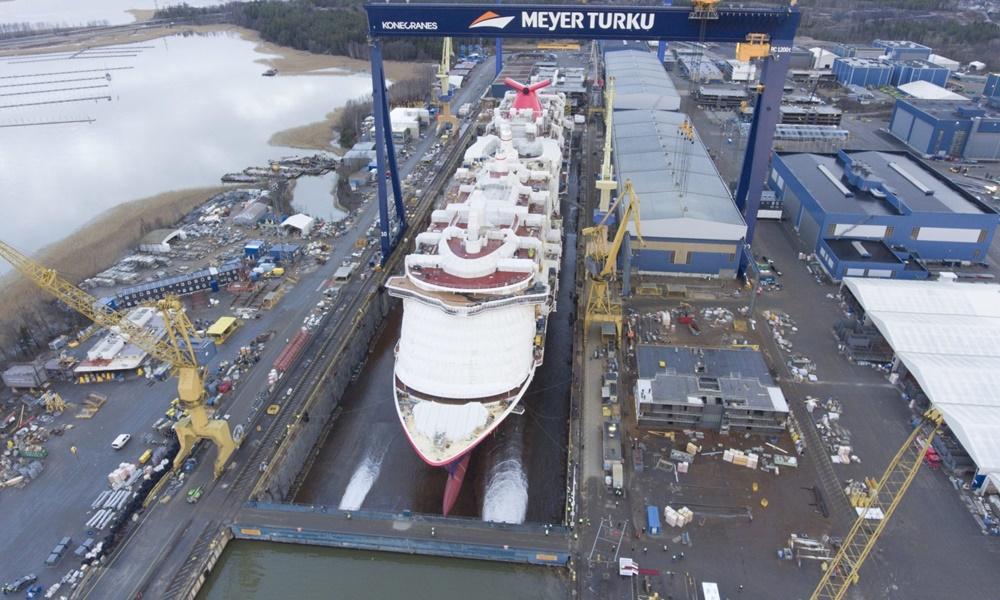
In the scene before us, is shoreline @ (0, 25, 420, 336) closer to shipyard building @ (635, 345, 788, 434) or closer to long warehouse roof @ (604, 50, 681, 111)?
long warehouse roof @ (604, 50, 681, 111)

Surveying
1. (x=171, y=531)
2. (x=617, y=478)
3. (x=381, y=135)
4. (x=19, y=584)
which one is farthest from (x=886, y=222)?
(x=19, y=584)

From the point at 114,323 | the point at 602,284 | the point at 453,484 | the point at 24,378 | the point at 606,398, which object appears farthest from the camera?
the point at 602,284

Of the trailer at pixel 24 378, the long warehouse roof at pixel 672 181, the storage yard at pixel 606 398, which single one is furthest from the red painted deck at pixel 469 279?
the trailer at pixel 24 378

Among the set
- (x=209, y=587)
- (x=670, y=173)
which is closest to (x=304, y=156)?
(x=670, y=173)

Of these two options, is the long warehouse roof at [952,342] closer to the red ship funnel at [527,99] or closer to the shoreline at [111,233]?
the red ship funnel at [527,99]

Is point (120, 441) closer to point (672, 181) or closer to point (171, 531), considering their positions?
point (171, 531)
